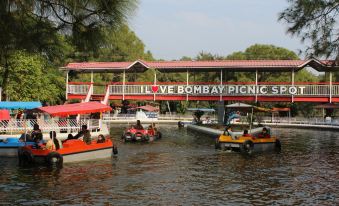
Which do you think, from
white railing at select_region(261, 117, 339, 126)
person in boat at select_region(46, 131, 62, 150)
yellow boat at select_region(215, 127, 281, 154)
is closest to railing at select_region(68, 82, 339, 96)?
white railing at select_region(261, 117, 339, 126)

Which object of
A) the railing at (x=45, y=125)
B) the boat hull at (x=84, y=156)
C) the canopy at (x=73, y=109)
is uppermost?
the canopy at (x=73, y=109)

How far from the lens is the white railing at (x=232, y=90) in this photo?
4866 cm

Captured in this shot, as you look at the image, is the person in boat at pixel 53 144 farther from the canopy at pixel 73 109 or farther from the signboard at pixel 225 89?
the signboard at pixel 225 89

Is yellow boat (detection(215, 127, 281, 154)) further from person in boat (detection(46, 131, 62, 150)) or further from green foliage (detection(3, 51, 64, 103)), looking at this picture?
green foliage (detection(3, 51, 64, 103))

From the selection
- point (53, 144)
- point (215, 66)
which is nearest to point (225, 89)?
point (215, 66)

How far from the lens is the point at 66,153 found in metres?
21.8

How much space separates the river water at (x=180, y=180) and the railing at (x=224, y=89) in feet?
73.9

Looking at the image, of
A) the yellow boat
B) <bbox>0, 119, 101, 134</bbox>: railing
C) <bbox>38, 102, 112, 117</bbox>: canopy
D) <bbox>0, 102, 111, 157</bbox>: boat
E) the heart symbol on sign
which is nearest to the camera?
<bbox>0, 102, 111, 157</bbox>: boat

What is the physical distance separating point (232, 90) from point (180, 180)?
110 feet

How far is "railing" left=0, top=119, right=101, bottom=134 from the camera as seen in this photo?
3188 cm

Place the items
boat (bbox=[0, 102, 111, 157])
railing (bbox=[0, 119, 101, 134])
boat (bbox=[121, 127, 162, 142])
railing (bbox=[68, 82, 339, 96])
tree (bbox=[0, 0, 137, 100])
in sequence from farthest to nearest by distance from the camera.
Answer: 1. railing (bbox=[68, 82, 339, 96])
2. boat (bbox=[121, 127, 162, 142])
3. railing (bbox=[0, 119, 101, 134])
4. boat (bbox=[0, 102, 111, 157])
5. tree (bbox=[0, 0, 137, 100])

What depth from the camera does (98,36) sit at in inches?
372

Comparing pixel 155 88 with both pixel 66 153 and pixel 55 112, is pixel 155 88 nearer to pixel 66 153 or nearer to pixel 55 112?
pixel 55 112

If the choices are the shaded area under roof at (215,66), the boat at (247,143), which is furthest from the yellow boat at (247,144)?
the shaded area under roof at (215,66)
